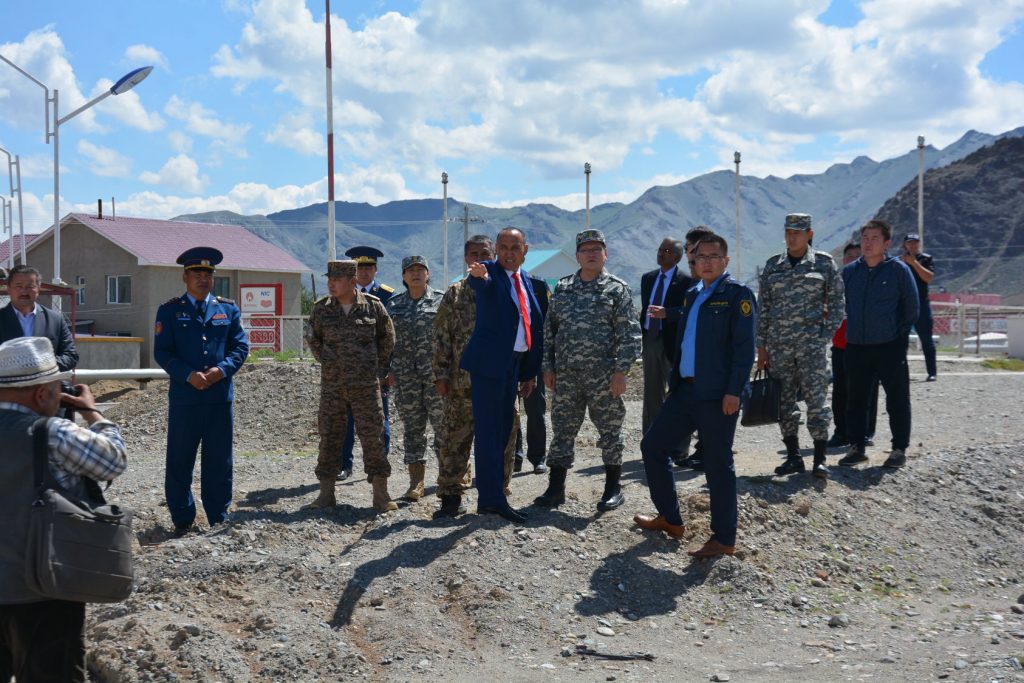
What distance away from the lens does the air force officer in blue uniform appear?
23.9 ft

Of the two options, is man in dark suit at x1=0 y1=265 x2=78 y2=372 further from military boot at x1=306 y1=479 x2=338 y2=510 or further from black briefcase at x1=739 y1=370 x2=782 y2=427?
black briefcase at x1=739 y1=370 x2=782 y2=427

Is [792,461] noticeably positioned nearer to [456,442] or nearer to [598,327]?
[598,327]

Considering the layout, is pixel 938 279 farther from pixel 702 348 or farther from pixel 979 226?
pixel 702 348

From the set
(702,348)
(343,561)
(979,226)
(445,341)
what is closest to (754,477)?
(702,348)

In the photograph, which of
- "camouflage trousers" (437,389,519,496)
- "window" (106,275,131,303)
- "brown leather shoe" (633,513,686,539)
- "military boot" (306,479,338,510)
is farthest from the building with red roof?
"brown leather shoe" (633,513,686,539)

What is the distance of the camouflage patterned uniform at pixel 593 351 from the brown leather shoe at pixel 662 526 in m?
0.61

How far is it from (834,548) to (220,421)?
4611 millimetres

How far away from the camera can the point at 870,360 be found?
27.7 feet

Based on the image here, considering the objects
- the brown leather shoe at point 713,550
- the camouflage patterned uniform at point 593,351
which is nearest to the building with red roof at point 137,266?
the camouflage patterned uniform at point 593,351

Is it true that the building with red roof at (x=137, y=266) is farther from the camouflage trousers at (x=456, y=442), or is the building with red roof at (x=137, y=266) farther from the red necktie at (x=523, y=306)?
the red necktie at (x=523, y=306)

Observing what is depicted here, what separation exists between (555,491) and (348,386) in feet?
5.94

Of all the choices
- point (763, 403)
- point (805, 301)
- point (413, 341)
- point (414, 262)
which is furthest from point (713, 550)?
point (414, 262)

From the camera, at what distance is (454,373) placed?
279 inches

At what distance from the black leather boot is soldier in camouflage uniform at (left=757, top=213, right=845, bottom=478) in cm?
161
